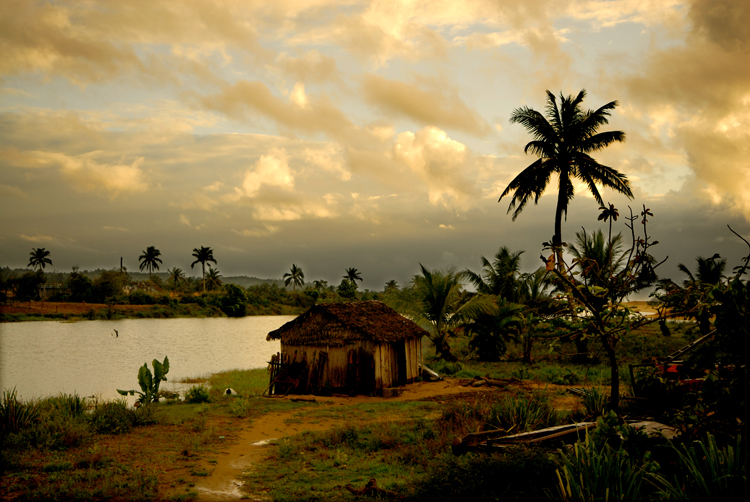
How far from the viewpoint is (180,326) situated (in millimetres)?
56844

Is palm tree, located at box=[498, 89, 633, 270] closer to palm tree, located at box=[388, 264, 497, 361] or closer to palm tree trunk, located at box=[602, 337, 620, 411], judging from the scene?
palm tree, located at box=[388, 264, 497, 361]

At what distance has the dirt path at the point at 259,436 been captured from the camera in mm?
7430

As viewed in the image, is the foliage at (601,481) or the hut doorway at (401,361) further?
the hut doorway at (401,361)

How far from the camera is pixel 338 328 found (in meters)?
17.5

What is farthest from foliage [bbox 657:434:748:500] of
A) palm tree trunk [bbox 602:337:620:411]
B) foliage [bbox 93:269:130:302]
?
foliage [bbox 93:269:130:302]

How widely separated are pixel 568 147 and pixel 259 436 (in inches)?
805

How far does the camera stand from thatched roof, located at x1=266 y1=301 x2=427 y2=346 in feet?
56.6

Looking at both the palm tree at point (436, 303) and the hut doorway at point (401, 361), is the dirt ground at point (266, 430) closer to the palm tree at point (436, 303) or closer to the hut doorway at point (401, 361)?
the hut doorway at point (401, 361)

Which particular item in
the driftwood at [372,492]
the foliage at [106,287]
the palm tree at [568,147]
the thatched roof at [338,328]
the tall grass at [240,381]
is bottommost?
the tall grass at [240,381]

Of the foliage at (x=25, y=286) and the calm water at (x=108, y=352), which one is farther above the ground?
the foliage at (x=25, y=286)

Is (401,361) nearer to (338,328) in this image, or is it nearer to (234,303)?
(338,328)

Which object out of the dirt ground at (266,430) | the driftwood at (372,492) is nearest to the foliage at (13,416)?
the dirt ground at (266,430)

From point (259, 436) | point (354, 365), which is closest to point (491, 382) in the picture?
point (354, 365)

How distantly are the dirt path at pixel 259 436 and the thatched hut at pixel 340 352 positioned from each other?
779mm
